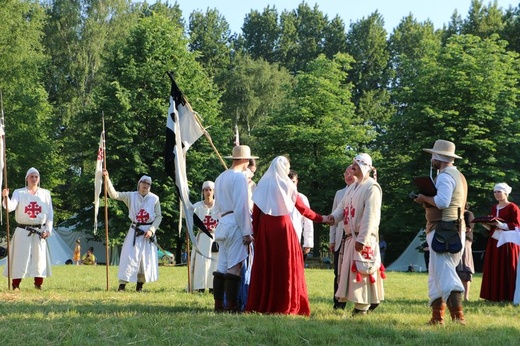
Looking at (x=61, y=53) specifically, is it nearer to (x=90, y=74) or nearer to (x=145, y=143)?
(x=90, y=74)

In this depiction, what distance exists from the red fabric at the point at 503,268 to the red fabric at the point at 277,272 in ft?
15.4

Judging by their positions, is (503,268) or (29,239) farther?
(29,239)

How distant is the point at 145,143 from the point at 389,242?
13.2 meters

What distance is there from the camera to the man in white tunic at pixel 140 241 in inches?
527

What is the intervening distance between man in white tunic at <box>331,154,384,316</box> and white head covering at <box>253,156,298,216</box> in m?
0.75

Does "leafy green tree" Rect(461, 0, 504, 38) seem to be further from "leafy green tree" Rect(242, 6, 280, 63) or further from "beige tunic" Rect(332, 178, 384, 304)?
"beige tunic" Rect(332, 178, 384, 304)

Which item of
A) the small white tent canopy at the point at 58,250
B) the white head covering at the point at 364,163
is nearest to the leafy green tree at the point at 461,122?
the small white tent canopy at the point at 58,250

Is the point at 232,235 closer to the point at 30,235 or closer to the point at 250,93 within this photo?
the point at 30,235

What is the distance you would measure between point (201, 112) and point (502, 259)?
90.0ft

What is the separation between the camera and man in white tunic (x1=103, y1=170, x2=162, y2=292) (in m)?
13.4

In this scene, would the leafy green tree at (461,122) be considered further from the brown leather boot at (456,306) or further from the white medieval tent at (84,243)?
the brown leather boot at (456,306)

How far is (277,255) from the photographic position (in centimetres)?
887

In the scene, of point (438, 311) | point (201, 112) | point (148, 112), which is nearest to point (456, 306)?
A: point (438, 311)

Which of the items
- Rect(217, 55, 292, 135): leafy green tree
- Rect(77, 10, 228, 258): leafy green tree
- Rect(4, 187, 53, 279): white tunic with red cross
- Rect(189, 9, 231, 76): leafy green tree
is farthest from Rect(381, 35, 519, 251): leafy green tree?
Rect(4, 187, 53, 279): white tunic with red cross
